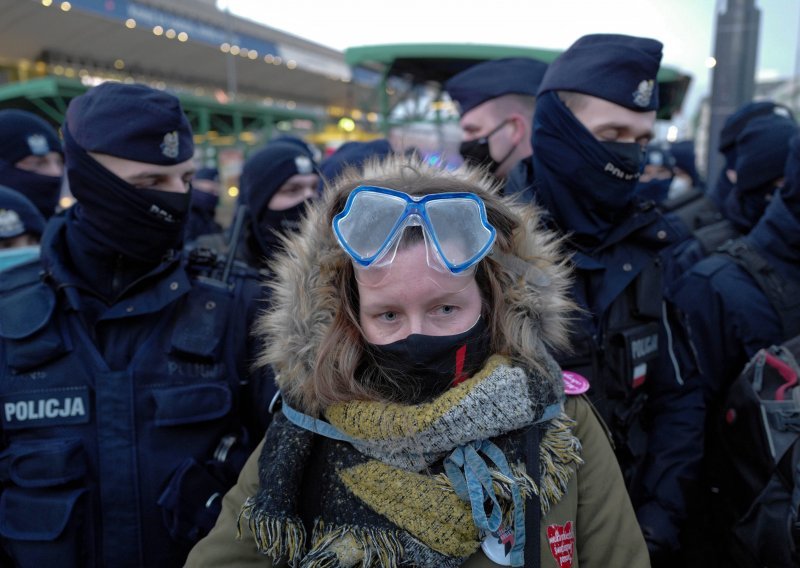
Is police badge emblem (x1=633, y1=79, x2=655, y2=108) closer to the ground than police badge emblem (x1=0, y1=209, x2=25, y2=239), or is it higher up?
higher up

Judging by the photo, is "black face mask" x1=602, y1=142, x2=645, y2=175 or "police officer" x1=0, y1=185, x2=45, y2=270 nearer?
"black face mask" x1=602, y1=142, x2=645, y2=175

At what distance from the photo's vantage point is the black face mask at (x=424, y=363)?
150cm

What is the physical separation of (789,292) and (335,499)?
2209 millimetres

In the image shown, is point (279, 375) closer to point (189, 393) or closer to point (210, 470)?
point (189, 393)

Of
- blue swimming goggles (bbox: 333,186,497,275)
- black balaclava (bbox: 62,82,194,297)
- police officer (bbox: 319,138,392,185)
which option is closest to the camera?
blue swimming goggles (bbox: 333,186,497,275)

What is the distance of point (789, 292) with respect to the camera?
251cm

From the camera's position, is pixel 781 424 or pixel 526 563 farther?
pixel 781 424

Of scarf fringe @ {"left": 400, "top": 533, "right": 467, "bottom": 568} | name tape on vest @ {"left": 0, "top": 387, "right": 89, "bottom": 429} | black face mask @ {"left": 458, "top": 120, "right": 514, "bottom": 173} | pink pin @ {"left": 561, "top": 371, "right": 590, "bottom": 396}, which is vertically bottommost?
scarf fringe @ {"left": 400, "top": 533, "right": 467, "bottom": 568}

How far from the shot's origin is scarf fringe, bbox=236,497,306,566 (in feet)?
4.66

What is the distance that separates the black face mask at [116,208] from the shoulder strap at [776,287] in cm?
249

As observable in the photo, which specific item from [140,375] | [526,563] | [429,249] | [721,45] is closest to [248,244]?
[140,375]

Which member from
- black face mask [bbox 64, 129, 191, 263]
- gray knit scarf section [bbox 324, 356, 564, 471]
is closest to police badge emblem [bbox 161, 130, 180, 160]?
black face mask [bbox 64, 129, 191, 263]

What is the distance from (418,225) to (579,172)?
93 cm

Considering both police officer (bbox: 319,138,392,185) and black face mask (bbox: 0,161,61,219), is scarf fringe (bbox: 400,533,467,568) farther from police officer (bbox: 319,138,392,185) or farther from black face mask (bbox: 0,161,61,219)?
black face mask (bbox: 0,161,61,219)
